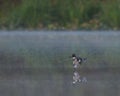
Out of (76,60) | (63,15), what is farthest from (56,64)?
(63,15)

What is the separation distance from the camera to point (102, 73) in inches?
218

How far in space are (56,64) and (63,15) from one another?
2585mm

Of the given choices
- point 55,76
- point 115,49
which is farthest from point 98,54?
point 55,76

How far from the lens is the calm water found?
5.24 meters

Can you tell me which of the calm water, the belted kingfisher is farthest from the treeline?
the belted kingfisher

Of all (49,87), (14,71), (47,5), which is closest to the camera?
(49,87)

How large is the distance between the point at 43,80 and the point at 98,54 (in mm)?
826

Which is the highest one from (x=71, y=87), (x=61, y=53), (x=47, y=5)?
(x=47, y=5)

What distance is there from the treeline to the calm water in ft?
3.65

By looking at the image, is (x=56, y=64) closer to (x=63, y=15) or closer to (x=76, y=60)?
(x=76, y=60)

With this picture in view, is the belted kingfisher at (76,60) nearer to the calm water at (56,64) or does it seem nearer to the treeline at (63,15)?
the calm water at (56,64)

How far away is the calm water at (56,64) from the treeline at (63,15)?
111cm

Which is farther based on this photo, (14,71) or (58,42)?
(58,42)

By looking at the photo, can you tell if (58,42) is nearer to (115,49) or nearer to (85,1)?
(115,49)
